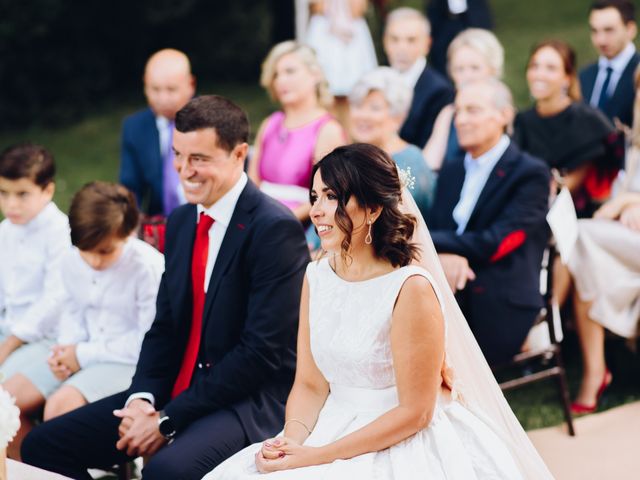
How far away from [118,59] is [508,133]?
817 centimetres

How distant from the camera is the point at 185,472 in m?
3.53

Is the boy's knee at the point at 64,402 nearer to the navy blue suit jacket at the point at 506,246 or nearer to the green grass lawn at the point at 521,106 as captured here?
the navy blue suit jacket at the point at 506,246

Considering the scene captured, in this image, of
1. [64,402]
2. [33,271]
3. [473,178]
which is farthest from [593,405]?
[33,271]

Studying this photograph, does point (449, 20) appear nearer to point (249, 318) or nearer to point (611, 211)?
point (611, 211)

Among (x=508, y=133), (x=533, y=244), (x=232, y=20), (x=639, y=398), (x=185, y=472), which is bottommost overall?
(x=639, y=398)

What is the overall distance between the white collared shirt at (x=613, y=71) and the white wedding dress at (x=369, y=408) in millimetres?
3695

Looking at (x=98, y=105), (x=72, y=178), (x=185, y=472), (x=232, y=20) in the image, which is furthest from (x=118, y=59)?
(x=185, y=472)

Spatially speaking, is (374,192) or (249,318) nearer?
(374,192)

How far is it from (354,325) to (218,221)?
875 millimetres

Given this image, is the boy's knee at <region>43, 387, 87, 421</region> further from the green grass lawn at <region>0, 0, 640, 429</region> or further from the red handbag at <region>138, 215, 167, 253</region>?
the green grass lawn at <region>0, 0, 640, 429</region>

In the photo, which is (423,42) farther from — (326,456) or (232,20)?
(232,20)

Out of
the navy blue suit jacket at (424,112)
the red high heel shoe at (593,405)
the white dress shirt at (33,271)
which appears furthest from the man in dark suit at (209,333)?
the navy blue suit jacket at (424,112)

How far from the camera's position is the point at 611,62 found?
260 inches

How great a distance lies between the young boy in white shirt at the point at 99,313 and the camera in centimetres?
433
